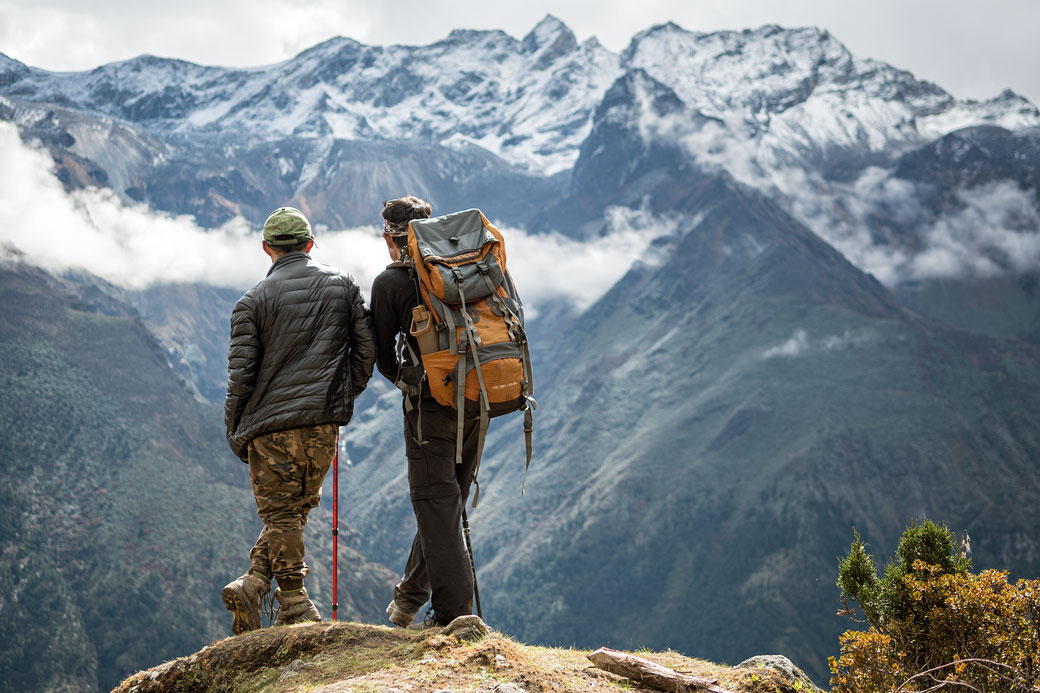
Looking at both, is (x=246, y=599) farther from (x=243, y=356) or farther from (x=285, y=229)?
(x=285, y=229)

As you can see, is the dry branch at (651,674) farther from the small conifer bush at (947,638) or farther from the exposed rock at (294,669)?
the exposed rock at (294,669)

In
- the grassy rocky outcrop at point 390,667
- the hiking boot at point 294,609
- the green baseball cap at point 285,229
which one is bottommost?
the grassy rocky outcrop at point 390,667

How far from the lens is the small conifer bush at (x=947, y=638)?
8078 millimetres

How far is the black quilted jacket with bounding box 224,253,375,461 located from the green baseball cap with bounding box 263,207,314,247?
49 cm

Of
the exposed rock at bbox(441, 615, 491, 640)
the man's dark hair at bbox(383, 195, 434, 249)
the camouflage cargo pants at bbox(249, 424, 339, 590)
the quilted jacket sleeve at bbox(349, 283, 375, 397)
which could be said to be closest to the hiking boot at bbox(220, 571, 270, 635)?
the camouflage cargo pants at bbox(249, 424, 339, 590)

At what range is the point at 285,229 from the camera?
33.4ft

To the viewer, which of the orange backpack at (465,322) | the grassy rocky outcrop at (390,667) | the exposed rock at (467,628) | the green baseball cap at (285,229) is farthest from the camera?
the green baseball cap at (285,229)

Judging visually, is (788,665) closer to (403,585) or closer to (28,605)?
(403,585)

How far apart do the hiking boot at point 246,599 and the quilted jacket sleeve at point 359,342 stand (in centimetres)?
256

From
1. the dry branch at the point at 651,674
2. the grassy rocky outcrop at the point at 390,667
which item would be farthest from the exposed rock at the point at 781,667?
the dry branch at the point at 651,674

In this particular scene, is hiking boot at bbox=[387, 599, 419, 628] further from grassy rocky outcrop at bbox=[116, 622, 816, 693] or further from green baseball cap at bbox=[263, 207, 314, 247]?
green baseball cap at bbox=[263, 207, 314, 247]

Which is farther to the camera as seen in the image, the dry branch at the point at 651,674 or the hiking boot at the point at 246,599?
the hiking boot at the point at 246,599

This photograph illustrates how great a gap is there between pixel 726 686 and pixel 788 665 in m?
1.60

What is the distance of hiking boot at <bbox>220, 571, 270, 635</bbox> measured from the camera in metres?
9.93
